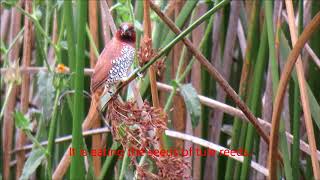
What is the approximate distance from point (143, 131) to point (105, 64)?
436 mm

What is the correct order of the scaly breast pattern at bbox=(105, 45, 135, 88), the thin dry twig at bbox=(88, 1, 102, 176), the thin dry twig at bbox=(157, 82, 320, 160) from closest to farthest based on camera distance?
the scaly breast pattern at bbox=(105, 45, 135, 88) → the thin dry twig at bbox=(157, 82, 320, 160) → the thin dry twig at bbox=(88, 1, 102, 176)

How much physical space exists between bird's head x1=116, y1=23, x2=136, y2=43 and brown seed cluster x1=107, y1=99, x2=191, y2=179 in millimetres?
348

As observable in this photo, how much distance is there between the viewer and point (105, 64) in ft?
5.43

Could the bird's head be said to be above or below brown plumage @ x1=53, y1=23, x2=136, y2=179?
above

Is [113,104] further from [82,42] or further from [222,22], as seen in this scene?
[222,22]

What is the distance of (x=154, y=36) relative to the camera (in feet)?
6.13

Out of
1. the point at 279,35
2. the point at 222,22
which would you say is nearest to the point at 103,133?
the point at 222,22

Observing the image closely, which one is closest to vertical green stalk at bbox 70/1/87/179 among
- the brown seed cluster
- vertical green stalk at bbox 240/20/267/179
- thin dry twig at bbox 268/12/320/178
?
the brown seed cluster

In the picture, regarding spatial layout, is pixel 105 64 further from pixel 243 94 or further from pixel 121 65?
pixel 243 94

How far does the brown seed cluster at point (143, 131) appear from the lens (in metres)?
1.25

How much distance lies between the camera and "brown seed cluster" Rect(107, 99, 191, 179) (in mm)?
1248

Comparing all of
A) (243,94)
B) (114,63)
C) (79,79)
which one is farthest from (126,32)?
(243,94)

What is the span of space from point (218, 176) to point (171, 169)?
3.33ft

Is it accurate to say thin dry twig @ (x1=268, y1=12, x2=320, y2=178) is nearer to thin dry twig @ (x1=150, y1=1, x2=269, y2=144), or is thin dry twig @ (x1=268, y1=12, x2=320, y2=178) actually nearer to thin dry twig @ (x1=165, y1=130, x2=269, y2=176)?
thin dry twig @ (x1=150, y1=1, x2=269, y2=144)
